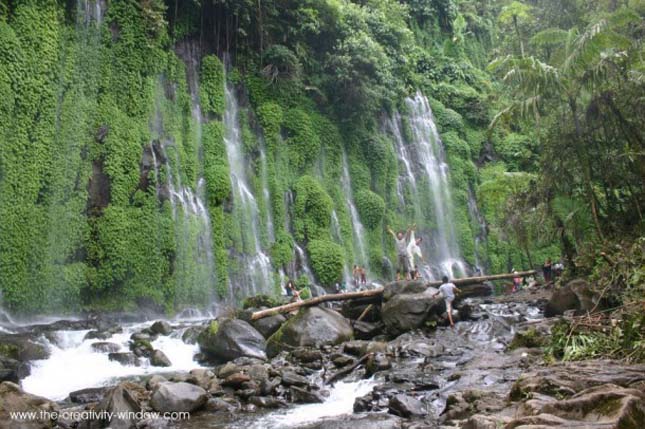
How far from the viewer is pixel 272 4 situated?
25.0 meters

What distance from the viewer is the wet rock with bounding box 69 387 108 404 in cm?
953

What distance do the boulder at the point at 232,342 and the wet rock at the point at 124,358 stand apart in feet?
5.12

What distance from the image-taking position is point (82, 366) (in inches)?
462

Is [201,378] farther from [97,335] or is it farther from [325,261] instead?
[325,261]

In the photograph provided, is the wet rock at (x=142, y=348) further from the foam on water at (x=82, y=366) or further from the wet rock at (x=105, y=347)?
the wet rock at (x=105, y=347)

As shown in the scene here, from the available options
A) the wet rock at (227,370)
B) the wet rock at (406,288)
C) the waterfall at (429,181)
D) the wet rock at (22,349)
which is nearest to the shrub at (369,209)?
the waterfall at (429,181)

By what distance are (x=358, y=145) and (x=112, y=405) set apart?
22.2 m

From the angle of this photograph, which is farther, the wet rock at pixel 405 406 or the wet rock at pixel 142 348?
the wet rock at pixel 142 348

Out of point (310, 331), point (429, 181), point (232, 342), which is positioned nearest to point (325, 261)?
point (429, 181)

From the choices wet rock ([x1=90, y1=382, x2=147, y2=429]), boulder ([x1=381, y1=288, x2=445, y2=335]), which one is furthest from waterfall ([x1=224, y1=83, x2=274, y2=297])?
wet rock ([x1=90, y1=382, x2=147, y2=429])

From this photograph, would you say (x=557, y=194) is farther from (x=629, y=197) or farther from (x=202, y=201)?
(x=202, y=201)

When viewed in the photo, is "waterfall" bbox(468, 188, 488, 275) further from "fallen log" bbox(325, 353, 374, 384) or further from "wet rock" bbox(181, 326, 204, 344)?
"fallen log" bbox(325, 353, 374, 384)

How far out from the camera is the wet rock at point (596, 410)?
11.8 feet

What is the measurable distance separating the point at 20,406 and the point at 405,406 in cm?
554
